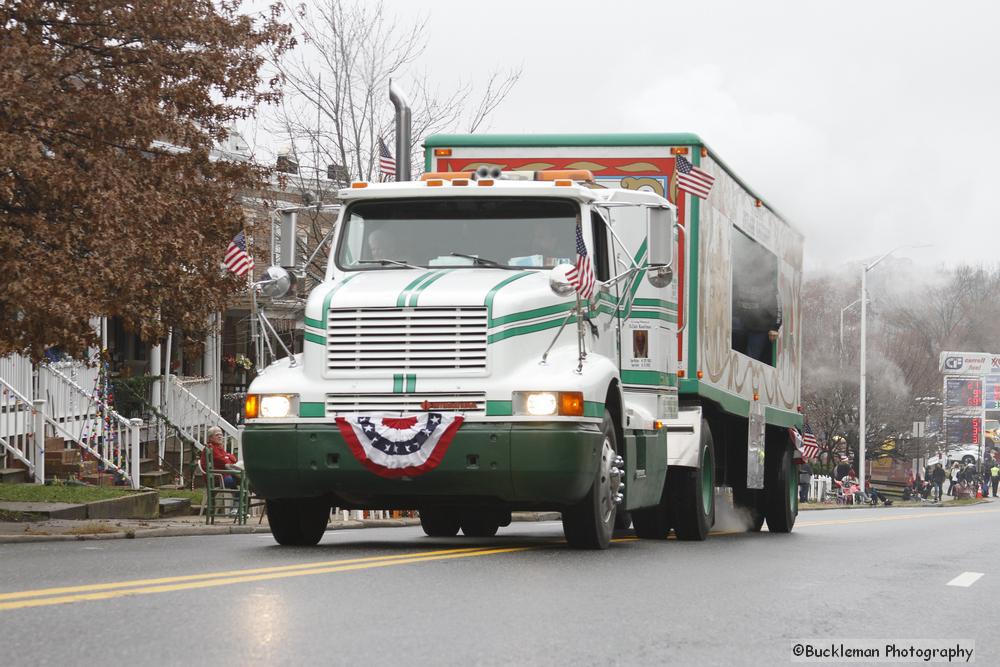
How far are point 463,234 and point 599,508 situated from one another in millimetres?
2336

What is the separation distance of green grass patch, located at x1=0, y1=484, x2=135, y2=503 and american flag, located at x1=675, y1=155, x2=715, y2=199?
28.3 ft

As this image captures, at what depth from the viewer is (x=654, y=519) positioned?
51.4 ft

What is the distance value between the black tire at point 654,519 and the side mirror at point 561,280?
149 inches

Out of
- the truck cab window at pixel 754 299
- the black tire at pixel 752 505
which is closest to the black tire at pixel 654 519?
the truck cab window at pixel 754 299

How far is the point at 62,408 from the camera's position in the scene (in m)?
25.9

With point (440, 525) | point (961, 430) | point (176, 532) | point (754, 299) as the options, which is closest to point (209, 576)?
point (440, 525)

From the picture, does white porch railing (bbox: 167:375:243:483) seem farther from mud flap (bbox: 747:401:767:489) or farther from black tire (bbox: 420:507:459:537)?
black tire (bbox: 420:507:459:537)

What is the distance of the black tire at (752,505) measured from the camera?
64.0ft

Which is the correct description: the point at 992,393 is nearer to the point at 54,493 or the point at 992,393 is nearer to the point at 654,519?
the point at 54,493

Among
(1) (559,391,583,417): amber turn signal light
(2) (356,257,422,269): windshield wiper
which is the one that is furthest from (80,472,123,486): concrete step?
(1) (559,391,583,417): amber turn signal light

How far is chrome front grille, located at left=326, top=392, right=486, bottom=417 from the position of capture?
11.7 meters

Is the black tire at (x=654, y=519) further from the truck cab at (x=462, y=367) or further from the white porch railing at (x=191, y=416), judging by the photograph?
the white porch railing at (x=191, y=416)

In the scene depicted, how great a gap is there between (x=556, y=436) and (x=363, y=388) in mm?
1426

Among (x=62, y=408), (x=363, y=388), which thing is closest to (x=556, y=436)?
(x=363, y=388)
